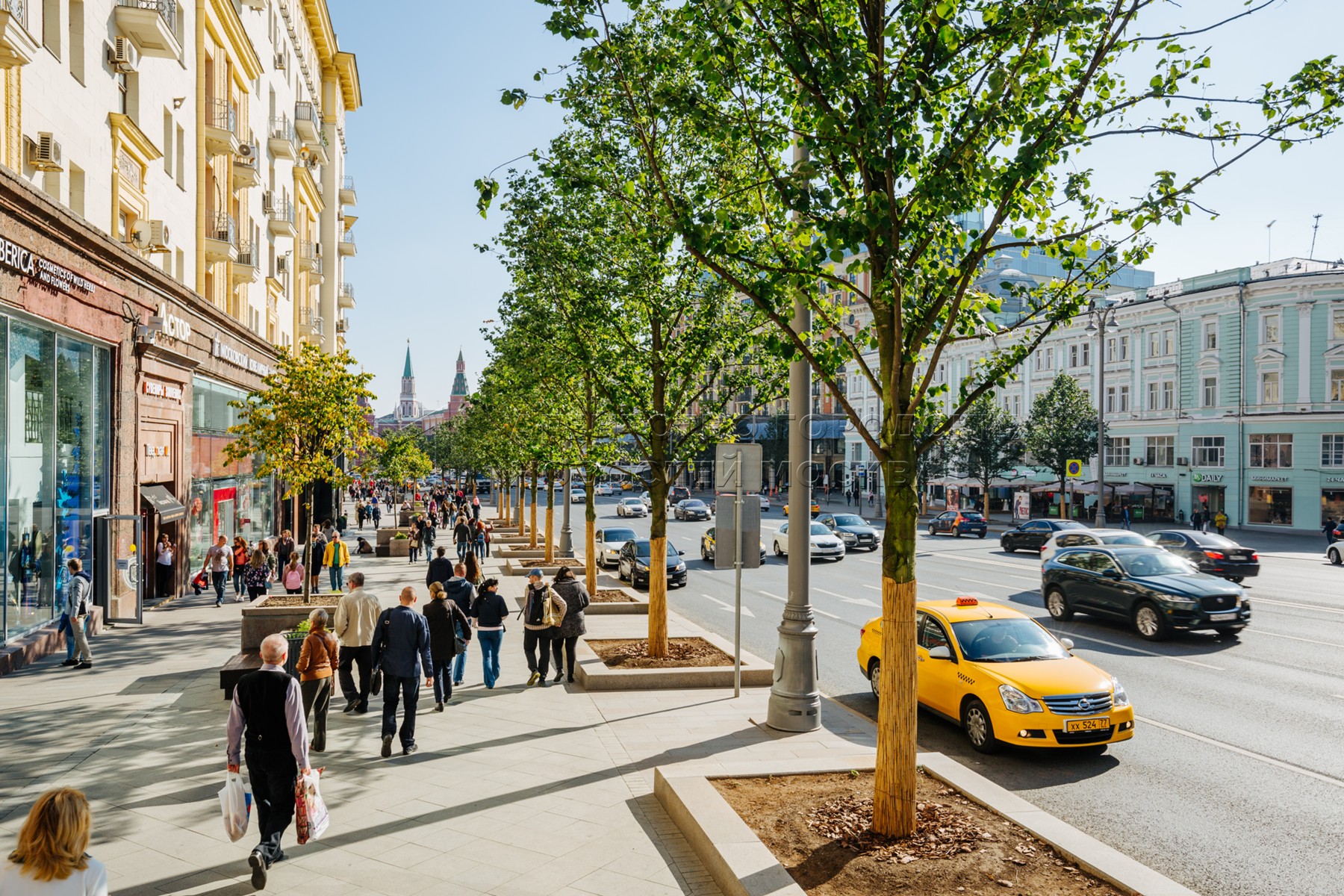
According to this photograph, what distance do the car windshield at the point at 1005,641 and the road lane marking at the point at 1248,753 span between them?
64.0 inches

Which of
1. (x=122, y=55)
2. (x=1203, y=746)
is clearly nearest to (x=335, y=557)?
(x=122, y=55)

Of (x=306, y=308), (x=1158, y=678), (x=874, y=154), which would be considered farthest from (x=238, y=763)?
(x=306, y=308)

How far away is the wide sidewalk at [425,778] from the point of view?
6602 millimetres

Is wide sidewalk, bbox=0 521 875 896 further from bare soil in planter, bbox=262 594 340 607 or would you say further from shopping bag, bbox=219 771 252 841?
bare soil in planter, bbox=262 594 340 607

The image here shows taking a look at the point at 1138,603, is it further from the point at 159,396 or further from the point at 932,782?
the point at 159,396

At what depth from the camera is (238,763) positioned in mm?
6371

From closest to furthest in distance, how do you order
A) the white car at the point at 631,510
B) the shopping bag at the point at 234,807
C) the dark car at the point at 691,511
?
the shopping bag at the point at 234,807 < the white car at the point at 631,510 < the dark car at the point at 691,511

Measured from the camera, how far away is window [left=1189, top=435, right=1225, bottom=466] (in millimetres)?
52375

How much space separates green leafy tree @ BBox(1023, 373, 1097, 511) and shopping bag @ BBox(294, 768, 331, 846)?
2097 inches

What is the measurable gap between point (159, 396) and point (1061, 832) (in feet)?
66.2

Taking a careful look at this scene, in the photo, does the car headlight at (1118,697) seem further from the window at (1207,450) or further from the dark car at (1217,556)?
the window at (1207,450)

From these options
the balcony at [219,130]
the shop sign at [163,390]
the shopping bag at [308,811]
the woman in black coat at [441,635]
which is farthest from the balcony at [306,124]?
the shopping bag at [308,811]

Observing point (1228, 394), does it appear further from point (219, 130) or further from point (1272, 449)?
point (219, 130)

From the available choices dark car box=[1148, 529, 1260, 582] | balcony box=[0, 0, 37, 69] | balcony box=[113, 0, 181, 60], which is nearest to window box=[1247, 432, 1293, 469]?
dark car box=[1148, 529, 1260, 582]
